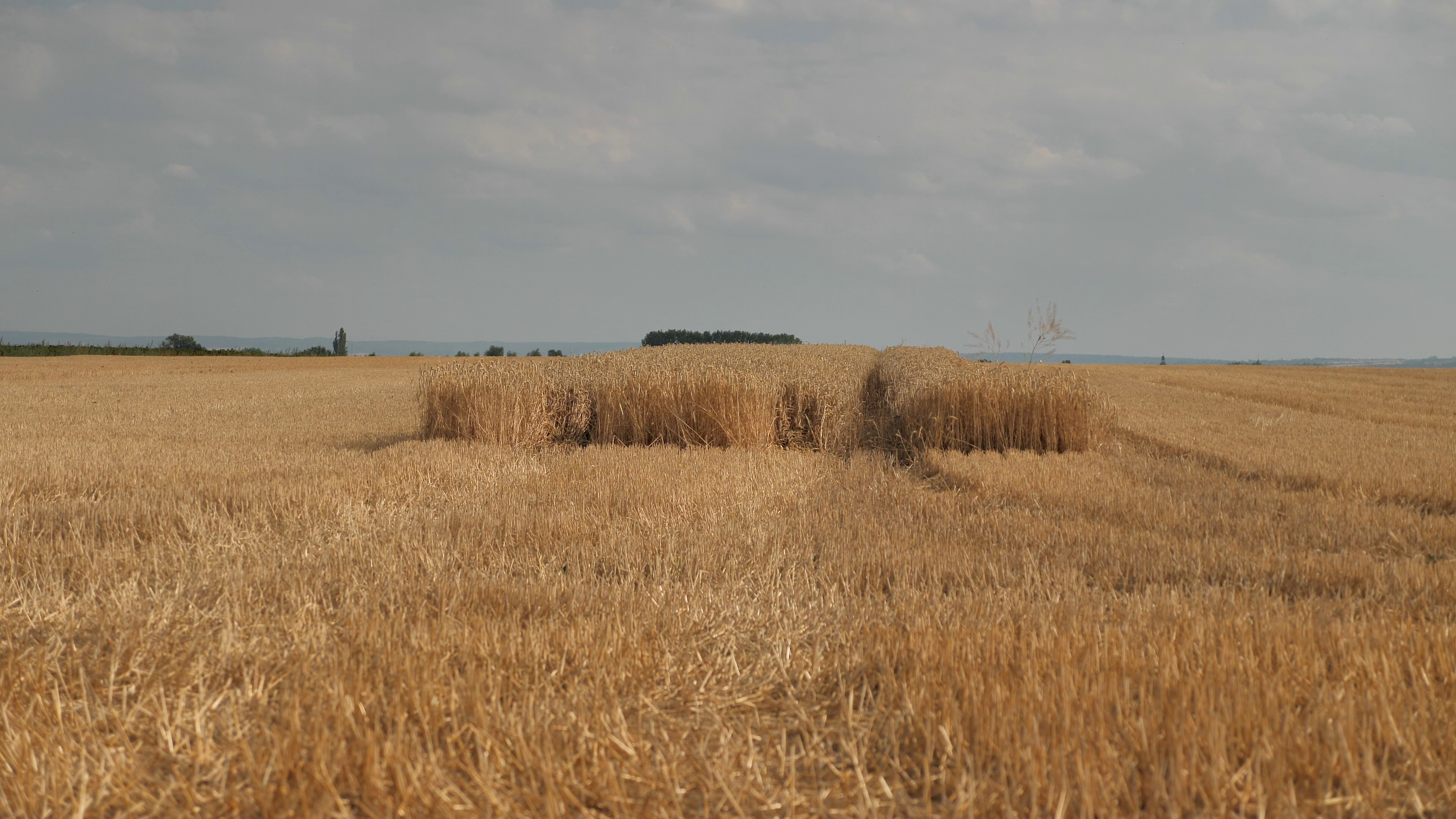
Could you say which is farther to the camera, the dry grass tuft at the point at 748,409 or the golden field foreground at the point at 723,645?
the dry grass tuft at the point at 748,409

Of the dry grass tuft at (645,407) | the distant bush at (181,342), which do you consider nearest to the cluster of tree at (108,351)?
the distant bush at (181,342)

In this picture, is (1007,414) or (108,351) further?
(108,351)

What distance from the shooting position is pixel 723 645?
348 centimetres

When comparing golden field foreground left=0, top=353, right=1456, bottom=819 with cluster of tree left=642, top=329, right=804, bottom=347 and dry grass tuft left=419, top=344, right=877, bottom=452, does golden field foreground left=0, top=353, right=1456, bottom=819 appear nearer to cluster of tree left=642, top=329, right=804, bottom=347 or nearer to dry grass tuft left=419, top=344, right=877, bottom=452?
dry grass tuft left=419, top=344, right=877, bottom=452

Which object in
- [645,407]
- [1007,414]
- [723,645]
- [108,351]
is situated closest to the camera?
[723,645]

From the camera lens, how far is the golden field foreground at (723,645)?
2375 millimetres

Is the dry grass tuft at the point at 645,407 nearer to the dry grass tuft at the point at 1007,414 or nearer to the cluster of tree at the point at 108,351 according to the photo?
the dry grass tuft at the point at 1007,414

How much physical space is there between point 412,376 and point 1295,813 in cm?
3115

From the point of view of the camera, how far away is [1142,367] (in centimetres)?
3859

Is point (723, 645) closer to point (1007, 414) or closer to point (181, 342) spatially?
point (1007, 414)

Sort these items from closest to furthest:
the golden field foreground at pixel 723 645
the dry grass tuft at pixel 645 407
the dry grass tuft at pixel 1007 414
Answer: the golden field foreground at pixel 723 645 < the dry grass tuft at pixel 1007 414 < the dry grass tuft at pixel 645 407

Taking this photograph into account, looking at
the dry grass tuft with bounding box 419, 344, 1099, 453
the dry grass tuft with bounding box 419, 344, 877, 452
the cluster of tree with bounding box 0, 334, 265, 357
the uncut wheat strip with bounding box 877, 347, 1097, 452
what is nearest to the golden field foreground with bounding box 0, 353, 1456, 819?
the uncut wheat strip with bounding box 877, 347, 1097, 452

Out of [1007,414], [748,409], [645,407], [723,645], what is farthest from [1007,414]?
[723,645]

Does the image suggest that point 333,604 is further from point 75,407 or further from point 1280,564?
point 75,407
